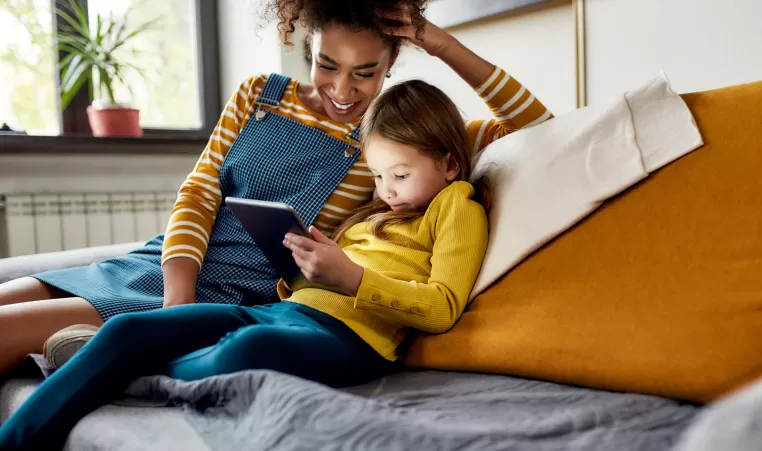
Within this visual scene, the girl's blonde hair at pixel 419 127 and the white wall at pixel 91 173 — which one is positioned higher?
the girl's blonde hair at pixel 419 127

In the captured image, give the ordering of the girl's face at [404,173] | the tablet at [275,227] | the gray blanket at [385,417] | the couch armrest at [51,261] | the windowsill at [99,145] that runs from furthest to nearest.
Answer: the windowsill at [99,145]
the couch armrest at [51,261]
the girl's face at [404,173]
the tablet at [275,227]
the gray blanket at [385,417]

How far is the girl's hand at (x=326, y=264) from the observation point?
96cm

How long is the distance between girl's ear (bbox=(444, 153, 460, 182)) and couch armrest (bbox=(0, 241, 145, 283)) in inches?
32.3

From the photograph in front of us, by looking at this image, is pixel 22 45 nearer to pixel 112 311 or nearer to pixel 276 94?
pixel 276 94

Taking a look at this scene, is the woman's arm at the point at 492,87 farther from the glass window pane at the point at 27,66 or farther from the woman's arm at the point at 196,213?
the glass window pane at the point at 27,66

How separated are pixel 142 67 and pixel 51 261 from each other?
1.56m

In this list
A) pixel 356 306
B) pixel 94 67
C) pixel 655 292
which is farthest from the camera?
pixel 94 67

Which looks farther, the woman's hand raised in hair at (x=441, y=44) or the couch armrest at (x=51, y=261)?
the couch armrest at (x=51, y=261)

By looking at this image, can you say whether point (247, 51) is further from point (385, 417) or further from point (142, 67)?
A: point (385, 417)

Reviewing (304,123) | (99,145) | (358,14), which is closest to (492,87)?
(358,14)

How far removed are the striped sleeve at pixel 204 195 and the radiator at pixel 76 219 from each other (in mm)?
1182

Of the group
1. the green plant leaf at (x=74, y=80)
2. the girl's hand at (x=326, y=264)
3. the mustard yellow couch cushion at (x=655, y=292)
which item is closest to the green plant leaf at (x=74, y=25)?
the green plant leaf at (x=74, y=80)

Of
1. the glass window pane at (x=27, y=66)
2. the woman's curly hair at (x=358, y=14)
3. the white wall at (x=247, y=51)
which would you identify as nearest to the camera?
the woman's curly hair at (x=358, y=14)

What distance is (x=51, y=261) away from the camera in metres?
1.45
